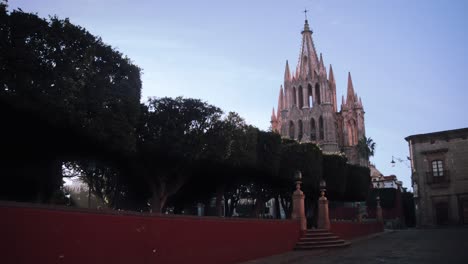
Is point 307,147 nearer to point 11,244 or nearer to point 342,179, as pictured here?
point 342,179

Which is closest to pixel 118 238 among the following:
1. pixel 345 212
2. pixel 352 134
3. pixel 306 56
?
pixel 345 212

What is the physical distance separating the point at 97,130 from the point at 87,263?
863 centimetres

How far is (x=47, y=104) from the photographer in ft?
48.5

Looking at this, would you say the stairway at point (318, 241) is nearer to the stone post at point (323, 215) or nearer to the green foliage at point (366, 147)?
the stone post at point (323, 215)

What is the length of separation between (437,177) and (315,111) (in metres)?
41.1

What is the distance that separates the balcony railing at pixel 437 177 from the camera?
41.8 m

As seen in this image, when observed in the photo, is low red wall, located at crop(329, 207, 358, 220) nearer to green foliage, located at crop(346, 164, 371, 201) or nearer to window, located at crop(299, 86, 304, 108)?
green foliage, located at crop(346, 164, 371, 201)

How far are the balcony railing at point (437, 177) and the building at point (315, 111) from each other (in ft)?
118

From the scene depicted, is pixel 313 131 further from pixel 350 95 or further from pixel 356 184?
pixel 356 184

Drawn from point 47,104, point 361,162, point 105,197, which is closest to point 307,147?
point 105,197

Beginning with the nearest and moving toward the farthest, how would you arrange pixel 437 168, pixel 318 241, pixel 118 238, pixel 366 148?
pixel 118 238
pixel 318 241
pixel 437 168
pixel 366 148

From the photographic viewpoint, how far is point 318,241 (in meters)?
21.5

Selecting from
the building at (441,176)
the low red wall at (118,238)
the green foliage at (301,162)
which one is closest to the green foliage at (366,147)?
the building at (441,176)

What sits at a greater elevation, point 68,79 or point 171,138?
point 68,79
